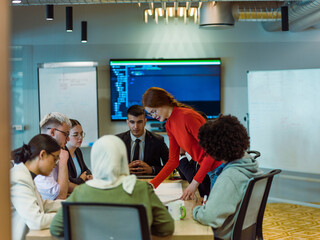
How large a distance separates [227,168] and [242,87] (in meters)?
4.19

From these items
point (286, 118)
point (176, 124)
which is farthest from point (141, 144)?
point (286, 118)

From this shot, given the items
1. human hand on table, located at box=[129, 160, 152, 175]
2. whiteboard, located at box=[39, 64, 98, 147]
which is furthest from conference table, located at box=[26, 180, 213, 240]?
whiteboard, located at box=[39, 64, 98, 147]

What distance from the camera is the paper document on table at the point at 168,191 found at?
2609 mm

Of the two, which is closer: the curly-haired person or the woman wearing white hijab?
the woman wearing white hijab

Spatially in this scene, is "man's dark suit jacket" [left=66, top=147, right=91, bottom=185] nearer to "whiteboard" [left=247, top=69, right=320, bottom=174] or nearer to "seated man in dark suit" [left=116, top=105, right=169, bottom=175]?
"seated man in dark suit" [left=116, top=105, right=169, bottom=175]

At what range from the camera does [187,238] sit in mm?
1879

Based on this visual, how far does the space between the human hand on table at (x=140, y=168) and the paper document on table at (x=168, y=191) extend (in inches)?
18.8

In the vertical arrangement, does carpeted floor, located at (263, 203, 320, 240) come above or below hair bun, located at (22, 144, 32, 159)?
below

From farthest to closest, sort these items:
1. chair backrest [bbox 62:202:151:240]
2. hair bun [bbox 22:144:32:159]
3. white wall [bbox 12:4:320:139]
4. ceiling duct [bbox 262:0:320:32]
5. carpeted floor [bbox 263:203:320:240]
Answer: white wall [bbox 12:4:320:139]
ceiling duct [bbox 262:0:320:32]
carpeted floor [bbox 263:203:320:240]
hair bun [bbox 22:144:32:159]
chair backrest [bbox 62:202:151:240]

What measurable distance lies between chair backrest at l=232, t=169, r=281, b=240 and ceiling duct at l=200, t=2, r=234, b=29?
3323 mm

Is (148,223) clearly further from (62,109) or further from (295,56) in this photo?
(295,56)

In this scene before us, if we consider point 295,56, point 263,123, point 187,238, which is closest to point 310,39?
point 295,56

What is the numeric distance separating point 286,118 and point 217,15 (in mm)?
1541

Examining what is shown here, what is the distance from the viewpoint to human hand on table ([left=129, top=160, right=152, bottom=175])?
357cm
